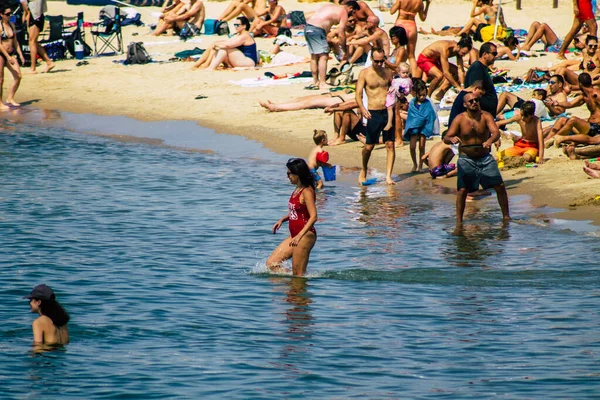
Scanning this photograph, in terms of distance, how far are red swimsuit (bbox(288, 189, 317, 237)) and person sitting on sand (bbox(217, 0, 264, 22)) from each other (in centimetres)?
1617

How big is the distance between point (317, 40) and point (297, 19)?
7816 mm

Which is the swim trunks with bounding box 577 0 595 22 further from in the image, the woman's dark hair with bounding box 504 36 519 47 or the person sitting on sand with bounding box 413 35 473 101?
the person sitting on sand with bounding box 413 35 473 101

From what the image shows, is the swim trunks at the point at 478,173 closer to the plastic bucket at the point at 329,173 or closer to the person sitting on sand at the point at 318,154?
the person sitting on sand at the point at 318,154

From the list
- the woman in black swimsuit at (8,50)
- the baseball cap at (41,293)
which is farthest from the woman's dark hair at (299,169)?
the woman in black swimsuit at (8,50)

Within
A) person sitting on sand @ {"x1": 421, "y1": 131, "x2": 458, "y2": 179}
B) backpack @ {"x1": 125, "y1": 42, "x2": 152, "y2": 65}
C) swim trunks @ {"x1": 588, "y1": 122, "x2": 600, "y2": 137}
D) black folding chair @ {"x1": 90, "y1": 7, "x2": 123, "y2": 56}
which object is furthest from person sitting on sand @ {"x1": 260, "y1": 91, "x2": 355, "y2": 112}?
black folding chair @ {"x1": 90, "y1": 7, "x2": 123, "y2": 56}

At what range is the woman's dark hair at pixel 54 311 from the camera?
7.43 m

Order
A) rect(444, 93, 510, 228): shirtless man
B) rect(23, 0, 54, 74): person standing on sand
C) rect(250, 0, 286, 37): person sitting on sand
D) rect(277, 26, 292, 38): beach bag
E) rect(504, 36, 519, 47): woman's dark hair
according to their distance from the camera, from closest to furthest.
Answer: rect(444, 93, 510, 228): shirtless man → rect(504, 36, 519, 47): woman's dark hair → rect(23, 0, 54, 74): person standing on sand → rect(277, 26, 292, 38): beach bag → rect(250, 0, 286, 37): person sitting on sand

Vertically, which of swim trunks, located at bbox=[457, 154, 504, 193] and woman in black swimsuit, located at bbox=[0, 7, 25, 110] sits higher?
woman in black swimsuit, located at bbox=[0, 7, 25, 110]

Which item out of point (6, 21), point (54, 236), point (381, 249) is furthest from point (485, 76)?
point (6, 21)

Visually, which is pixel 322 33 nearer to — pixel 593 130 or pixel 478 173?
pixel 593 130

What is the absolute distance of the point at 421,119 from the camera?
1435 centimetres

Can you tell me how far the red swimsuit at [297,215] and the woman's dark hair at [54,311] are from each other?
2.67m

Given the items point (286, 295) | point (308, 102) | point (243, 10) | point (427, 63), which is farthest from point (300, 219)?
point (243, 10)

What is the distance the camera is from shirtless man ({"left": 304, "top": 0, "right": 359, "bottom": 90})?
18.9 m
